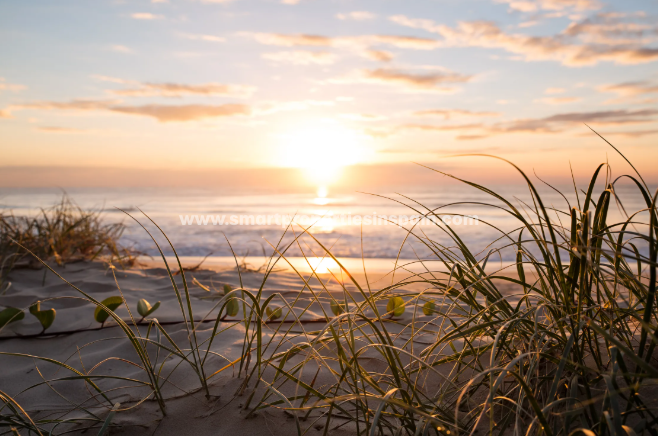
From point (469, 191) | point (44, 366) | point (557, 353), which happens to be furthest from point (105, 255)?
point (469, 191)

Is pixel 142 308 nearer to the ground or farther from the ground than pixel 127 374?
farther from the ground

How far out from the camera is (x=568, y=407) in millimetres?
919

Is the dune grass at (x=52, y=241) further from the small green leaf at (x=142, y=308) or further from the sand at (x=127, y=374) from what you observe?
the small green leaf at (x=142, y=308)

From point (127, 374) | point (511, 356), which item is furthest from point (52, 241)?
point (511, 356)

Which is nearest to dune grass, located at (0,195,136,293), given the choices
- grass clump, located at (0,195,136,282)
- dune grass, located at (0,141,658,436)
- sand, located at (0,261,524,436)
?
grass clump, located at (0,195,136,282)

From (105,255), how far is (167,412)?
3.74m

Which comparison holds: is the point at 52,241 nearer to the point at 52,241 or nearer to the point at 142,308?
the point at 52,241

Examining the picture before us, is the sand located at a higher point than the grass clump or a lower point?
lower

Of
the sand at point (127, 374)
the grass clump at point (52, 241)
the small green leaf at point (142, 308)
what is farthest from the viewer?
the grass clump at point (52, 241)


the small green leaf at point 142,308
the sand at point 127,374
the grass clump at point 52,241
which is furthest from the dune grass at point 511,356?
the grass clump at point 52,241

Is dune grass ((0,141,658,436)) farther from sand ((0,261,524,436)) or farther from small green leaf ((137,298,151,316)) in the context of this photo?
small green leaf ((137,298,151,316))

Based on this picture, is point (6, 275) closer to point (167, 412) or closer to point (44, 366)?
point (44, 366)

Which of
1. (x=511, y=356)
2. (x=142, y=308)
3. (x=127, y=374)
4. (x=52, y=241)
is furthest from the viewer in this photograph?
(x=52, y=241)

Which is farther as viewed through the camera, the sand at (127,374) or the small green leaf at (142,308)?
the small green leaf at (142,308)
